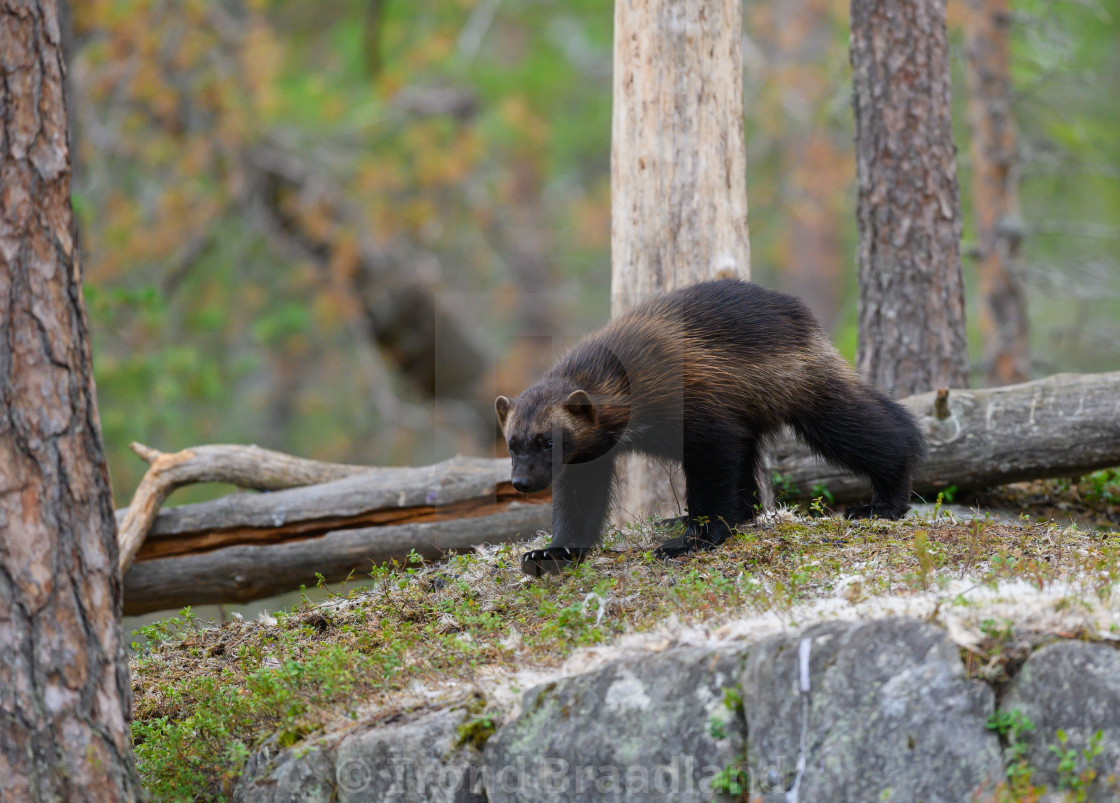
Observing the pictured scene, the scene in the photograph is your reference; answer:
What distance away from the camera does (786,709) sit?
3557mm

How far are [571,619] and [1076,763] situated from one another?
195 centimetres

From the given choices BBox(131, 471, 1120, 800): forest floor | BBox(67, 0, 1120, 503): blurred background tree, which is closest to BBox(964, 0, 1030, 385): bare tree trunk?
BBox(67, 0, 1120, 503): blurred background tree

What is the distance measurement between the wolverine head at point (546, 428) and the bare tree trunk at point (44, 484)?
6.56 feet

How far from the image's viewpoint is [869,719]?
11.4ft

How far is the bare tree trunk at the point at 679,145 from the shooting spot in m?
6.68

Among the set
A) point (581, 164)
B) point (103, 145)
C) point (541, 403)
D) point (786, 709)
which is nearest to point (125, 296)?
point (103, 145)

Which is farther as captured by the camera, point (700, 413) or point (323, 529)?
point (323, 529)

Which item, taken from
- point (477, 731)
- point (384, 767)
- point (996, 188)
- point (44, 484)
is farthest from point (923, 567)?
point (996, 188)

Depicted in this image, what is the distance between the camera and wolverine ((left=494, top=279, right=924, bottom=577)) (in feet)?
17.3

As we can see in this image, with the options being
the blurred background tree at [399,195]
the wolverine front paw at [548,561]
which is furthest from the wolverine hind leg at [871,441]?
the blurred background tree at [399,195]

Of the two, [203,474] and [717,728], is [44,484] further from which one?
[203,474]

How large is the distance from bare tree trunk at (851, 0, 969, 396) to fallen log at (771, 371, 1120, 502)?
35.0 inches

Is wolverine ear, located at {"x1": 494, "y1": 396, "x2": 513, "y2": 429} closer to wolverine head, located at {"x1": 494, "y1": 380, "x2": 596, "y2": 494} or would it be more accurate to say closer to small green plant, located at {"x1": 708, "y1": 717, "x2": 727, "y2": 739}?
wolverine head, located at {"x1": 494, "y1": 380, "x2": 596, "y2": 494}

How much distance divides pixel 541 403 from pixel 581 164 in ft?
55.6
